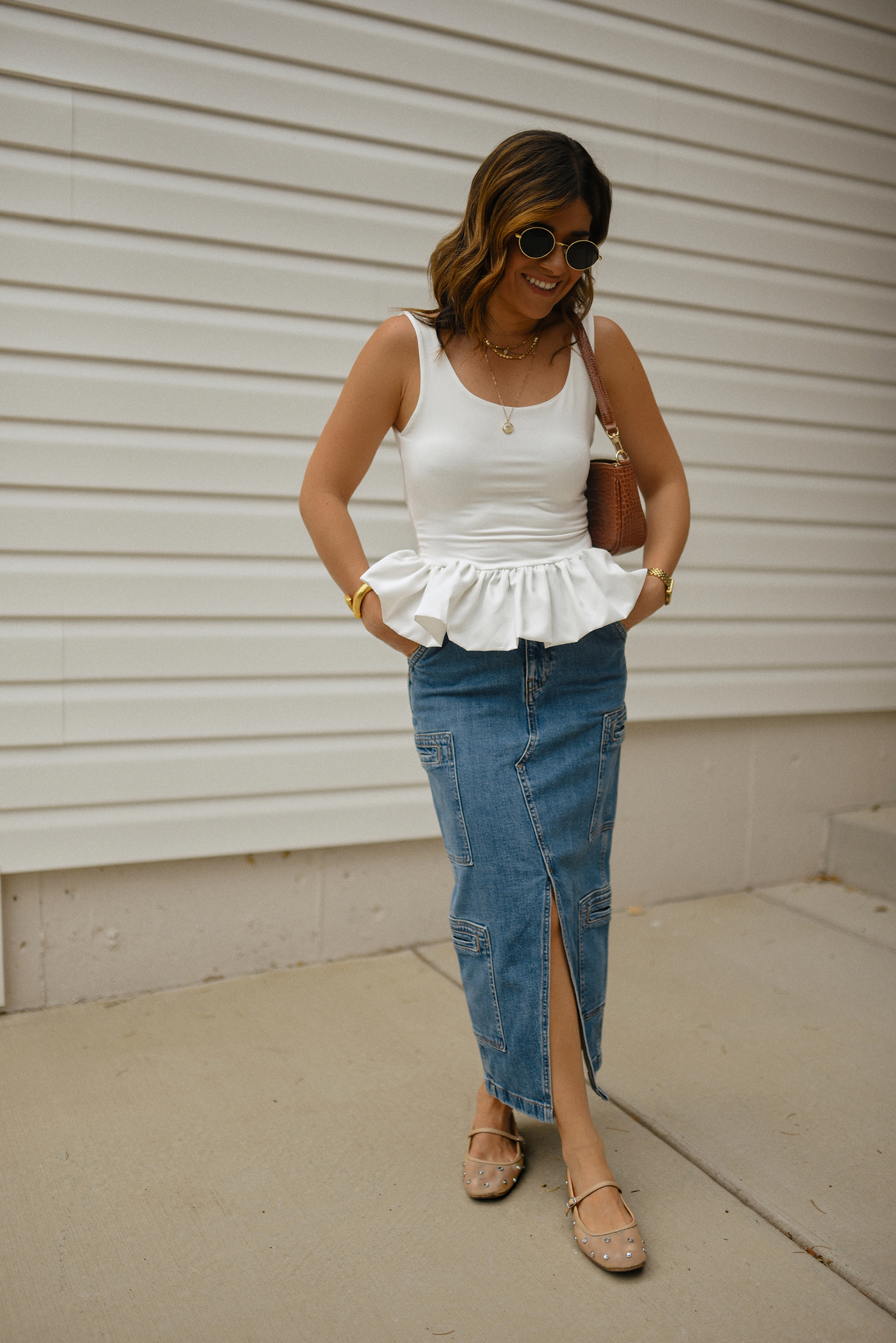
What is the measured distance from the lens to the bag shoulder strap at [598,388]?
207cm

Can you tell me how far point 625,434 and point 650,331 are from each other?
162cm

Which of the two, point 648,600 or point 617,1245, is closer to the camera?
point 617,1245

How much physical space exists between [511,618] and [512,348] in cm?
55

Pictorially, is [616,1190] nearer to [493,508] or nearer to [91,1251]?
[91,1251]

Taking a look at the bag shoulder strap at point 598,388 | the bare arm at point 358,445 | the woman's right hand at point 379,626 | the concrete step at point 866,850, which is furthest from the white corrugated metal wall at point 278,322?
the bag shoulder strap at point 598,388

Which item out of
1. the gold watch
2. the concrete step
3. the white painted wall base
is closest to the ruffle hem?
the gold watch

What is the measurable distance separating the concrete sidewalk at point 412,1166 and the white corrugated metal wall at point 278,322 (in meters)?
0.61

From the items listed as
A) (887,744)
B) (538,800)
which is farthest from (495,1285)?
(887,744)

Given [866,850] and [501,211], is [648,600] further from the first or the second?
[866,850]

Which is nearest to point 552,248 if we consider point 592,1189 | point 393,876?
point 592,1189

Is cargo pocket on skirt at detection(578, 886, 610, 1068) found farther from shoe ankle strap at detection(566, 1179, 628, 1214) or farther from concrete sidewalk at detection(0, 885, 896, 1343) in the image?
concrete sidewalk at detection(0, 885, 896, 1343)

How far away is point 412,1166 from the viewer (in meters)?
2.26

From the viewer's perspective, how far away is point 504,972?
79.4 inches

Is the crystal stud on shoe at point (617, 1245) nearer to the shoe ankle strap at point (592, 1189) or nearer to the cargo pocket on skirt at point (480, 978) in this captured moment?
the shoe ankle strap at point (592, 1189)
